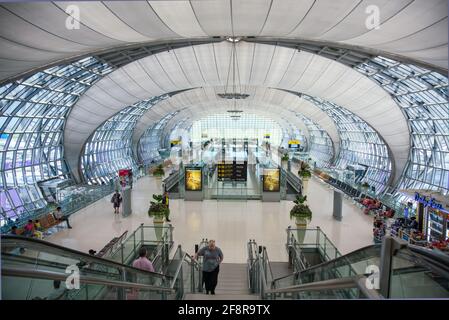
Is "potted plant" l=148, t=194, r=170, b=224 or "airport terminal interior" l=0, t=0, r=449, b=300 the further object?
"potted plant" l=148, t=194, r=170, b=224

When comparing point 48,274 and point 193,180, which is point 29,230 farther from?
point 48,274

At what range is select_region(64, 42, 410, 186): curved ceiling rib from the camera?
25.2 m

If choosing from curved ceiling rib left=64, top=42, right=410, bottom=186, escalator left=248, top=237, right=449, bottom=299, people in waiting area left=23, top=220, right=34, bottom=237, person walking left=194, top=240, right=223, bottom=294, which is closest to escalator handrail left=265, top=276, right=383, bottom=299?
escalator left=248, top=237, right=449, bottom=299

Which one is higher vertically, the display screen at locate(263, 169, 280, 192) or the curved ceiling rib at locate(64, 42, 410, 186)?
the curved ceiling rib at locate(64, 42, 410, 186)

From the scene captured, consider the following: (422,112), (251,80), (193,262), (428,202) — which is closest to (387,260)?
(193,262)

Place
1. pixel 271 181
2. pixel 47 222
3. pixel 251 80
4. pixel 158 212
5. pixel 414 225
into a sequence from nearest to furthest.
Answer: pixel 47 222 < pixel 158 212 < pixel 414 225 < pixel 271 181 < pixel 251 80

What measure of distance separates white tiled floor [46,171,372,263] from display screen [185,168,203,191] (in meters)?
0.89

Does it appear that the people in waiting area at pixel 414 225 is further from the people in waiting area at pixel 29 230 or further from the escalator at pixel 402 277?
the people in waiting area at pixel 29 230

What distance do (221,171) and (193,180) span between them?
405cm

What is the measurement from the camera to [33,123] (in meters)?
28.1

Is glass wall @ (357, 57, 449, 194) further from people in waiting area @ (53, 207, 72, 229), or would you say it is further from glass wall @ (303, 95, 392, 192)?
people in waiting area @ (53, 207, 72, 229)

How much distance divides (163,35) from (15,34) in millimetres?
6090

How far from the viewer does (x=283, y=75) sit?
2923 cm

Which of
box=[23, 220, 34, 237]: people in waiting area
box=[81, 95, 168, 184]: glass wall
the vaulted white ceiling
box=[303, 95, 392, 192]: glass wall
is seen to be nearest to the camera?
the vaulted white ceiling
